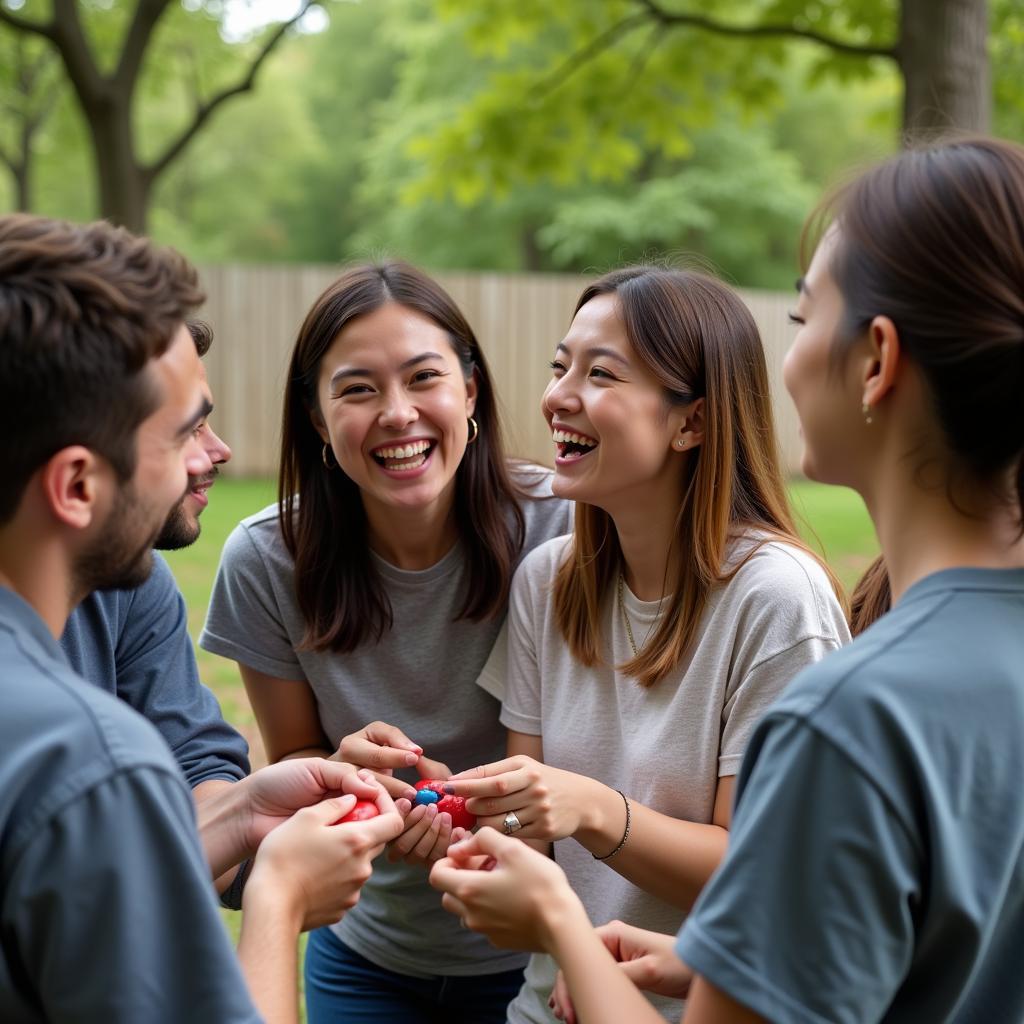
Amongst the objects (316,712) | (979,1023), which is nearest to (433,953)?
(316,712)

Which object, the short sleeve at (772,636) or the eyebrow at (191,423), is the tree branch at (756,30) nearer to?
the short sleeve at (772,636)

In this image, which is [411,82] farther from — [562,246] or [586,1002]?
[586,1002]

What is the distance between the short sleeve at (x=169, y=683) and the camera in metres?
2.77

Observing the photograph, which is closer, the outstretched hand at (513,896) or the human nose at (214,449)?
the outstretched hand at (513,896)

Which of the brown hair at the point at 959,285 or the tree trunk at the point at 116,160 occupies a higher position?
the tree trunk at the point at 116,160

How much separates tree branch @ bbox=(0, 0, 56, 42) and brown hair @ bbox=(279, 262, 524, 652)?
827 centimetres

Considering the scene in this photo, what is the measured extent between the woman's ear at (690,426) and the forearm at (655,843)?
0.83 metres

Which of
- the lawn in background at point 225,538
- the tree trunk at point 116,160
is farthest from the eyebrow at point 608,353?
the tree trunk at point 116,160

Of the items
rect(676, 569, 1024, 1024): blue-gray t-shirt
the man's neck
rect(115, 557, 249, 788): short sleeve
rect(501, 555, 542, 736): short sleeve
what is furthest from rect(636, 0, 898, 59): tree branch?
the man's neck

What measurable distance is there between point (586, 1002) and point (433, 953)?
1.41m

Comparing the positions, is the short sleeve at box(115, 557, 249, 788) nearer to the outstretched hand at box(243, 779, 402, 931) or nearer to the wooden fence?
the outstretched hand at box(243, 779, 402, 931)

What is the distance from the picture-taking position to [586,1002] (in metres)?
1.81

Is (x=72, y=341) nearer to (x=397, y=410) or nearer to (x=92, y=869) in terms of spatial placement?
(x=92, y=869)

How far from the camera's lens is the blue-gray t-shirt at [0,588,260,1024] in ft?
4.86
